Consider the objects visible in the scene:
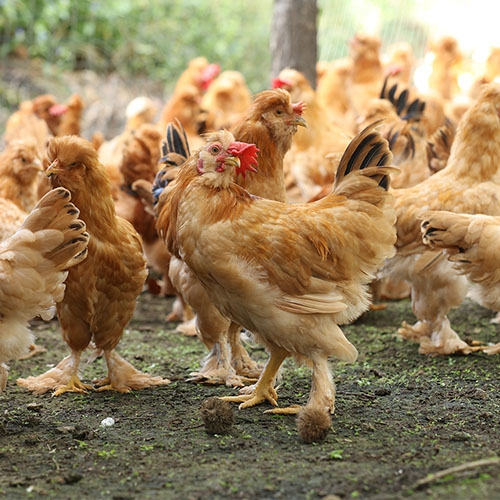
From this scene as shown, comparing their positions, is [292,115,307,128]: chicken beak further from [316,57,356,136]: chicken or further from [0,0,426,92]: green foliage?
[0,0,426,92]: green foliage

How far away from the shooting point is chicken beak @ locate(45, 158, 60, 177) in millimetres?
4918

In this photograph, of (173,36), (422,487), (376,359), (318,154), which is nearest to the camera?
(422,487)

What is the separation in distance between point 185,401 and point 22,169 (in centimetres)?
319

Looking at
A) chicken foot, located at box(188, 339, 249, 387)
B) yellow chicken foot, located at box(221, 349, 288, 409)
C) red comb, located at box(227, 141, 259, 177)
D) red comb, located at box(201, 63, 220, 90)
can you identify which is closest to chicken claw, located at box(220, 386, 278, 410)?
yellow chicken foot, located at box(221, 349, 288, 409)

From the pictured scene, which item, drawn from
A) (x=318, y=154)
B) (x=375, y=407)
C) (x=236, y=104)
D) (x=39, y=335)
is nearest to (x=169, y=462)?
(x=375, y=407)

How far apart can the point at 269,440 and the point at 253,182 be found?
197cm

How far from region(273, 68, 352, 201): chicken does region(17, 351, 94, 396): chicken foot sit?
12.3ft

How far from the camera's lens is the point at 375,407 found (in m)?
4.80

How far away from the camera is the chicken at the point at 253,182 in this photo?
17.9 feet

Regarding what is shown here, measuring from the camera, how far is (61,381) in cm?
539

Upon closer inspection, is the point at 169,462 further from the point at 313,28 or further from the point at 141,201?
the point at 313,28

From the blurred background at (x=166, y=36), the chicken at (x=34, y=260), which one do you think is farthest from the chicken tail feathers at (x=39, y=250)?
the blurred background at (x=166, y=36)

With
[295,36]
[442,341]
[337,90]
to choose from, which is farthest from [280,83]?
[337,90]

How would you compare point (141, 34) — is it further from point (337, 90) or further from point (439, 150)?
point (439, 150)
